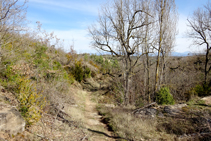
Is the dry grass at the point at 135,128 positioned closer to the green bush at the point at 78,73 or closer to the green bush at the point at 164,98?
the green bush at the point at 164,98

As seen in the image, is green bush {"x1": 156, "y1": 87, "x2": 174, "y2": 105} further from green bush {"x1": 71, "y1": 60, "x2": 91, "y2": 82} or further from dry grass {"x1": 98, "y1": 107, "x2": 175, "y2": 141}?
green bush {"x1": 71, "y1": 60, "x2": 91, "y2": 82}

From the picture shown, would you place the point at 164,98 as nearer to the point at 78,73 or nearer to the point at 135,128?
the point at 135,128

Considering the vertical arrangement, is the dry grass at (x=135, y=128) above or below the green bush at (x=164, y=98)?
below

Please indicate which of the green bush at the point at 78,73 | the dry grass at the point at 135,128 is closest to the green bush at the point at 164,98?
the dry grass at the point at 135,128

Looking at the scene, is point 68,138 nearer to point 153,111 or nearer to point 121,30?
point 153,111

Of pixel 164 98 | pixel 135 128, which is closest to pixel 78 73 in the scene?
pixel 164 98

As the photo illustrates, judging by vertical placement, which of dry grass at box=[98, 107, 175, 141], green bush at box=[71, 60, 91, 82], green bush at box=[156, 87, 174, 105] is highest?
green bush at box=[71, 60, 91, 82]

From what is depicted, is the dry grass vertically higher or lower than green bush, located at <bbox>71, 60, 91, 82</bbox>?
lower

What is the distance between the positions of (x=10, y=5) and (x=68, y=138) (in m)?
6.02

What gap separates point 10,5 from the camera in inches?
241

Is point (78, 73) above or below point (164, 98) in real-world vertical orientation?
above

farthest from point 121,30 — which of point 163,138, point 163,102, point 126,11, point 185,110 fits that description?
point 163,138

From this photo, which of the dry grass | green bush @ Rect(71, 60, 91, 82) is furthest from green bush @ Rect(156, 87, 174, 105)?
green bush @ Rect(71, 60, 91, 82)

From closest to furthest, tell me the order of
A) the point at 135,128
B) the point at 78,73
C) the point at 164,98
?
the point at 135,128, the point at 164,98, the point at 78,73
